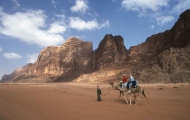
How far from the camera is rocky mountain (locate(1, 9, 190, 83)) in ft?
134

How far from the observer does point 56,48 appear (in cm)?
14588

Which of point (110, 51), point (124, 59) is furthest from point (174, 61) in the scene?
point (110, 51)

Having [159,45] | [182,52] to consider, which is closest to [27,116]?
[182,52]

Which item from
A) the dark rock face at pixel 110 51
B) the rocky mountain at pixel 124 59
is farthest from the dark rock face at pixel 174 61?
the dark rock face at pixel 110 51

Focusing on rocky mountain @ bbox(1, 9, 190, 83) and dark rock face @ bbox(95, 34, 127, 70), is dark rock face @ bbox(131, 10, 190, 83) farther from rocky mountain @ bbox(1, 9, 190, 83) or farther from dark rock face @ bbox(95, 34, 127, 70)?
dark rock face @ bbox(95, 34, 127, 70)

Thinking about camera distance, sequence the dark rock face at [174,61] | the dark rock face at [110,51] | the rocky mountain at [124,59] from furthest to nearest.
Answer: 1. the dark rock face at [110,51]
2. the rocky mountain at [124,59]
3. the dark rock face at [174,61]

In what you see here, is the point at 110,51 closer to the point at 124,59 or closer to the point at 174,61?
the point at 124,59

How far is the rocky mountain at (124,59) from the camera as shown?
40719 millimetres

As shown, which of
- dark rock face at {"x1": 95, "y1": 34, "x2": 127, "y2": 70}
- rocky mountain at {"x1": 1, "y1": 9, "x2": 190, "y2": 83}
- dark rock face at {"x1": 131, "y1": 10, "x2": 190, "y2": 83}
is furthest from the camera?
dark rock face at {"x1": 95, "y1": 34, "x2": 127, "y2": 70}

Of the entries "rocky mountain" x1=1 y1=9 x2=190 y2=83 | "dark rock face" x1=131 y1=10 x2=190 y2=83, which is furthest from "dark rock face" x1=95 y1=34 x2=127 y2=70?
"dark rock face" x1=131 y1=10 x2=190 y2=83

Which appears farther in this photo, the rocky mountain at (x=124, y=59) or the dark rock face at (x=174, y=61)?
the rocky mountain at (x=124, y=59)

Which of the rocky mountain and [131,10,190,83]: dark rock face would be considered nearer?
[131,10,190,83]: dark rock face

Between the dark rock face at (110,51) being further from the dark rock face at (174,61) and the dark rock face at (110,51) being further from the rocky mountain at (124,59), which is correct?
the dark rock face at (174,61)

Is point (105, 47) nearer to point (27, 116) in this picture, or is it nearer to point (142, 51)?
point (142, 51)
